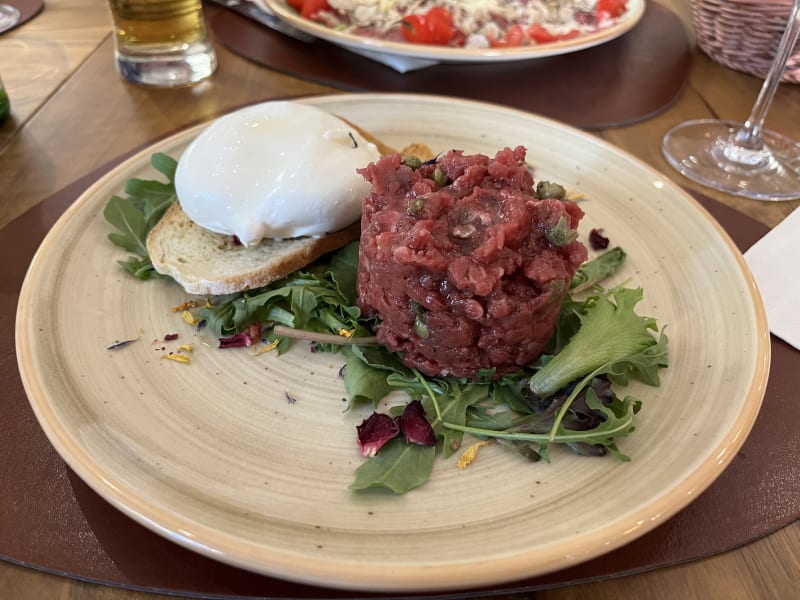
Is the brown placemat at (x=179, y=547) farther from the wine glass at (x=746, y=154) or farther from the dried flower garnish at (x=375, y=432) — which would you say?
the wine glass at (x=746, y=154)

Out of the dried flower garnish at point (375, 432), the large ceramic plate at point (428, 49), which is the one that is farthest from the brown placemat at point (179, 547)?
the large ceramic plate at point (428, 49)

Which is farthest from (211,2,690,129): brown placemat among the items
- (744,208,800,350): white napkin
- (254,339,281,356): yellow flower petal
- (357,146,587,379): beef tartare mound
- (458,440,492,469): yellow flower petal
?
(458,440,492,469): yellow flower petal

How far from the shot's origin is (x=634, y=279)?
2088mm

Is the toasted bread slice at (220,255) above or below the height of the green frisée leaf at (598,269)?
above

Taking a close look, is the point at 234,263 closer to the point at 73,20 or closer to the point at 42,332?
the point at 42,332

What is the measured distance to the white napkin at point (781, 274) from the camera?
201 cm

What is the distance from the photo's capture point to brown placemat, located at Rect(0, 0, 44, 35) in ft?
12.9

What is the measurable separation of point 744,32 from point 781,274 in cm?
195

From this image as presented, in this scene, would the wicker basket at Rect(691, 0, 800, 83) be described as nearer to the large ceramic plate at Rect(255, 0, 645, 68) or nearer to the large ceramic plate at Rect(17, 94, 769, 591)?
the large ceramic plate at Rect(255, 0, 645, 68)

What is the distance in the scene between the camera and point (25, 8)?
13.4 ft

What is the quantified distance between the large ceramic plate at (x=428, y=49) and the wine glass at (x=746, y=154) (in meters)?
0.67

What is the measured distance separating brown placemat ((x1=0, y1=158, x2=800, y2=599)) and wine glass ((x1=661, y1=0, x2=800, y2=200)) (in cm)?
133

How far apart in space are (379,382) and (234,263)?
0.70 metres

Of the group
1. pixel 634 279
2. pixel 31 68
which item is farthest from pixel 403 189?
pixel 31 68
